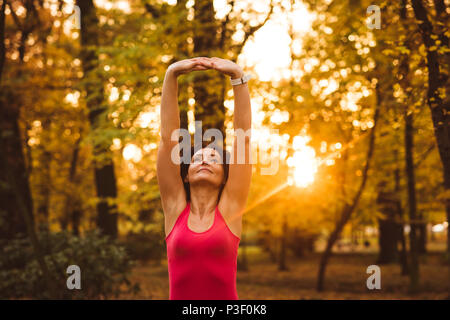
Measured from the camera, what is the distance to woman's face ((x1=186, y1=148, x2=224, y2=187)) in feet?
9.36

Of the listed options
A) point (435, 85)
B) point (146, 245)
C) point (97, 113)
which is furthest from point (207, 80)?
point (146, 245)

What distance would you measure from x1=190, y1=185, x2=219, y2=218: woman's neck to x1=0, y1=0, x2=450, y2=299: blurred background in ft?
13.5

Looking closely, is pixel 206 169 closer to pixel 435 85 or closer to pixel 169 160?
pixel 169 160

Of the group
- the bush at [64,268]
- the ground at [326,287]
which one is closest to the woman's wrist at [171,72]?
the bush at [64,268]

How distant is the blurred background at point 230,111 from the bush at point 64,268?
4 cm

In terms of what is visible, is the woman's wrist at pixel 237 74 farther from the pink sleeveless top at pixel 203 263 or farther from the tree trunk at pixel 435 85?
the tree trunk at pixel 435 85

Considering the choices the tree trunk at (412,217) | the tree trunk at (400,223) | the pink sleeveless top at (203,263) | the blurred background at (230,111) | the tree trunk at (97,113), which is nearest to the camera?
the pink sleeveless top at (203,263)

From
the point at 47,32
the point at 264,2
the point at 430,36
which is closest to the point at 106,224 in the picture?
the point at 47,32

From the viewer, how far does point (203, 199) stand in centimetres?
287

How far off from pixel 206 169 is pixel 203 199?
7.6 inches

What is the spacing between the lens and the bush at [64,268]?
32.8 ft

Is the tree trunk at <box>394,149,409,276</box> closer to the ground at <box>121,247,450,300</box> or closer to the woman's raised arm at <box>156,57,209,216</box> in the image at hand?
the ground at <box>121,247,450,300</box>

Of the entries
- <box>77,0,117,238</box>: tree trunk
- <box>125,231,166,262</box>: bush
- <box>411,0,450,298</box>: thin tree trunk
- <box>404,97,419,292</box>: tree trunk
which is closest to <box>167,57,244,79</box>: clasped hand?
<box>411,0,450,298</box>: thin tree trunk
